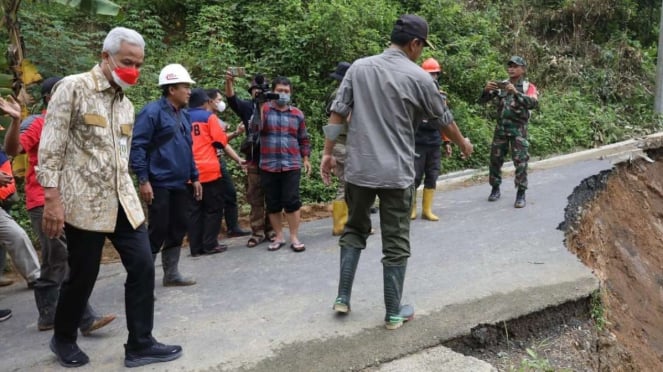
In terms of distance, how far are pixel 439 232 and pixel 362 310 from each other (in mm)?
2621

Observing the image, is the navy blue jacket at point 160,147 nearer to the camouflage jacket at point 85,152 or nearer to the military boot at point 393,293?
the camouflage jacket at point 85,152

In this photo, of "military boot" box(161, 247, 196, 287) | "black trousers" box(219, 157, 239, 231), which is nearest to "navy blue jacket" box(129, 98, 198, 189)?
"military boot" box(161, 247, 196, 287)

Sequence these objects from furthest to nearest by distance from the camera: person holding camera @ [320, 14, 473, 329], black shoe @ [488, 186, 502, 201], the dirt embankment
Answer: black shoe @ [488, 186, 502, 201] < the dirt embankment < person holding camera @ [320, 14, 473, 329]

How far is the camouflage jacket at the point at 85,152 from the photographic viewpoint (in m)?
3.27

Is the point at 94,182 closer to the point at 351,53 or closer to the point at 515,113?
the point at 515,113

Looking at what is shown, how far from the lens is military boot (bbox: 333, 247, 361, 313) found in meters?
4.11

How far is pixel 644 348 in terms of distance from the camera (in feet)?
18.1

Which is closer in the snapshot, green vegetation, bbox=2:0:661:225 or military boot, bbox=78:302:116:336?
military boot, bbox=78:302:116:336

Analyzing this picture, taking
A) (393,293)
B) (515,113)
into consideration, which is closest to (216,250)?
(393,293)

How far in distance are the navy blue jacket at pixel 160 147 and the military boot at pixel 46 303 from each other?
105 centimetres

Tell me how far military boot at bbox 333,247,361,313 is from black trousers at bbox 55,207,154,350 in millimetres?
1293

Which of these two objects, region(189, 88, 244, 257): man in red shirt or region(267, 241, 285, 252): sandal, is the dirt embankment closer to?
region(267, 241, 285, 252): sandal

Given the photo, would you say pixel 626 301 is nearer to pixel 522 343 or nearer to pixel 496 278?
pixel 496 278

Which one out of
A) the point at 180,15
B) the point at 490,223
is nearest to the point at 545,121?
the point at 490,223
